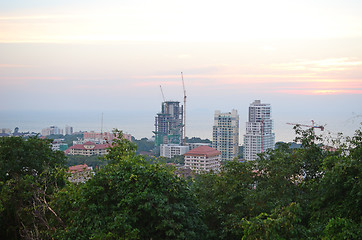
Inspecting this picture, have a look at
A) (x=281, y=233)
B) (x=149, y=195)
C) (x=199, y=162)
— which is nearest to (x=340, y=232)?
(x=281, y=233)

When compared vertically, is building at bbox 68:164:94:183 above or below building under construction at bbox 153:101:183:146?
below

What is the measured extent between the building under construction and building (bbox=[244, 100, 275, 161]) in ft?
70.0

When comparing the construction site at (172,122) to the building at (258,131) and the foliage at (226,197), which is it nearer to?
the building at (258,131)

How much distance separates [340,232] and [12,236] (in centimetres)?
573

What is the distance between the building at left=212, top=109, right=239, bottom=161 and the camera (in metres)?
54.6

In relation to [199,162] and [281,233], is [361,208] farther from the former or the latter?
[199,162]

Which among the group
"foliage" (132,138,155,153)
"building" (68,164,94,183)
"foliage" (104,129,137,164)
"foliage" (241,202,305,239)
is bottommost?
"foliage" (132,138,155,153)

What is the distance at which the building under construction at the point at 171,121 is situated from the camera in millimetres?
69500

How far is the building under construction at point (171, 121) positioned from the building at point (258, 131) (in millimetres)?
21346

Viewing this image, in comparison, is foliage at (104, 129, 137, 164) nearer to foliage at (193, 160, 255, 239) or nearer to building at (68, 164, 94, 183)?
building at (68, 164, 94, 183)

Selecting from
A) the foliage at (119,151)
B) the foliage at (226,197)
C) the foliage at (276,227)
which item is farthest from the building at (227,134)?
the foliage at (276,227)

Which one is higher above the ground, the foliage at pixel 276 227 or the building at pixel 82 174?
the building at pixel 82 174

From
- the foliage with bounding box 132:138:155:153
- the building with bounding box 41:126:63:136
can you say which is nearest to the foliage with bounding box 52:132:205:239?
the foliage with bounding box 132:138:155:153

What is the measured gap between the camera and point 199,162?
32.3 metres
